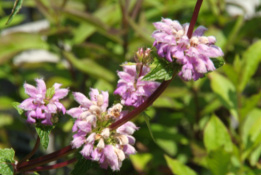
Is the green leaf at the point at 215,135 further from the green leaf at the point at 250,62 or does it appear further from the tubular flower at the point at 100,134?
the tubular flower at the point at 100,134

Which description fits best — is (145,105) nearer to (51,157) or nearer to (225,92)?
(51,157)

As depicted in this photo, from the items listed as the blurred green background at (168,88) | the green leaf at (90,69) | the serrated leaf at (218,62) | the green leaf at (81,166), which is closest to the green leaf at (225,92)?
the blurred green background at (168,88)

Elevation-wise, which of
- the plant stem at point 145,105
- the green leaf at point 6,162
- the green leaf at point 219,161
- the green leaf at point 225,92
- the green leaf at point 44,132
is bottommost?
the green leaf at point 219,161

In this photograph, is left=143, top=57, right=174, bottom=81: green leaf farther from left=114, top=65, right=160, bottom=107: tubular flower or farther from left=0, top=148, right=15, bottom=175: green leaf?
left=0, top=148, right=15, bottom=175: green leaf

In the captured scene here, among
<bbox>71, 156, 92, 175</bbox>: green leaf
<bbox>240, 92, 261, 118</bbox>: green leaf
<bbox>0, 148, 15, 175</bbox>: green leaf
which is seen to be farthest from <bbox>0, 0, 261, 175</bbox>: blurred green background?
<bbox>0, 148, 15, 175</bbox>: green leaf

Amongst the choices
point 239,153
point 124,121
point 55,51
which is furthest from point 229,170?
point 55,51
